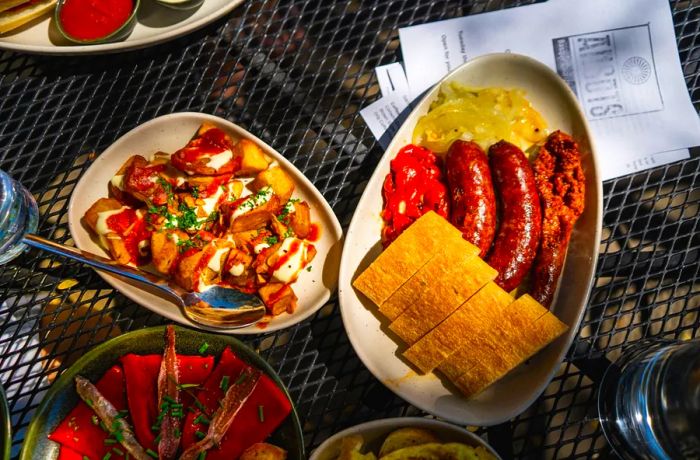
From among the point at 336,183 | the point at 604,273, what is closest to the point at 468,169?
the point at 336,183

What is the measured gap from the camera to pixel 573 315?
2.10 meters

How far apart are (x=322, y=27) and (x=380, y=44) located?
0.92 ft

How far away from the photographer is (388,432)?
200 centimetres

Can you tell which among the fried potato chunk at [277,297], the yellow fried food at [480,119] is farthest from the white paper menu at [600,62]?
the fried potato chunk at [277,297]

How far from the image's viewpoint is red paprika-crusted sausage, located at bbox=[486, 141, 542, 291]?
212cm

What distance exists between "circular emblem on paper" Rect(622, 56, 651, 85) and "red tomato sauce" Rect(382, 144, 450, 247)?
39.2 inches

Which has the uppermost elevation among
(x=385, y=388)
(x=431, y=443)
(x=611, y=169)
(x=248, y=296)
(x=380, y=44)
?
(x=380, y=44)

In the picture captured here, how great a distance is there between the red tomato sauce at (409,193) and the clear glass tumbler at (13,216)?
1474mm

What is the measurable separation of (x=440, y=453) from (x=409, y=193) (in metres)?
0.99

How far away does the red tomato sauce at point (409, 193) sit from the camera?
225 centimetres

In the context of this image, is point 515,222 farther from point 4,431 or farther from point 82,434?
point 4,431

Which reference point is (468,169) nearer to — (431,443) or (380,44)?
(380,44)

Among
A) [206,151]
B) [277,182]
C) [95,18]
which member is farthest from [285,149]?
[95,18]

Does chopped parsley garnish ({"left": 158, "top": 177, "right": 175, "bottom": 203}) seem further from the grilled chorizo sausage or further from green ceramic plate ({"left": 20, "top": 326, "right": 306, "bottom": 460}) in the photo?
the grilled chorizo sausage
